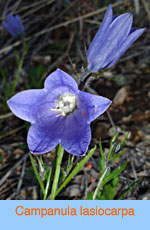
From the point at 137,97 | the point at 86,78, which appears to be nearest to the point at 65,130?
the point at 86,78

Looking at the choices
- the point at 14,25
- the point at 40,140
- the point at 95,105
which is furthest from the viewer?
the point at 14,25

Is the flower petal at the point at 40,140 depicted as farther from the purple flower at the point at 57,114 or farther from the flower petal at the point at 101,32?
the flower petal at the point at 101,32

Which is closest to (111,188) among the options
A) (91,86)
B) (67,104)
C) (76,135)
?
(76,135)

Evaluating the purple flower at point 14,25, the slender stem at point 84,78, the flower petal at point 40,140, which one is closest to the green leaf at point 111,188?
the flower petal at point 40,140

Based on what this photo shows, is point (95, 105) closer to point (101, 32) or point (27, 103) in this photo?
point (27, 103)

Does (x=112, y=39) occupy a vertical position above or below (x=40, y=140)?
above

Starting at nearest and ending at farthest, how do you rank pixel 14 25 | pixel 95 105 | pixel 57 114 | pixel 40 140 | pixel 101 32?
pixel 95 105 → pixel 40 140 → pixel 101 32 → pixel 57 114 → pixel 14 25
